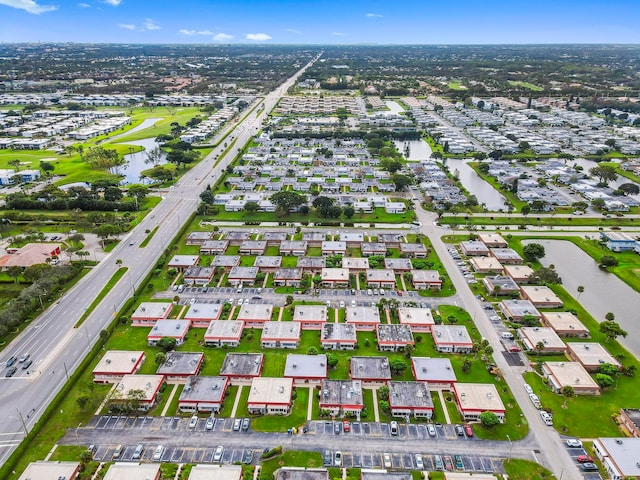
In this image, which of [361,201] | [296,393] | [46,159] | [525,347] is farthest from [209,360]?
[46,159]

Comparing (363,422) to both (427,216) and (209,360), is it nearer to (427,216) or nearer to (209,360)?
(209,360)

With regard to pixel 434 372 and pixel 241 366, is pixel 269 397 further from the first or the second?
pixel 434 372

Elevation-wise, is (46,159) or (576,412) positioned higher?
(46,159)

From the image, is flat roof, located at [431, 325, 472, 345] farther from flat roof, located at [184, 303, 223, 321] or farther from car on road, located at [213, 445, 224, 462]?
Result: flat roof, located at [184, 303, 223, 321]


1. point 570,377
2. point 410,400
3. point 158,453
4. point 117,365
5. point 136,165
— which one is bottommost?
point 158,453

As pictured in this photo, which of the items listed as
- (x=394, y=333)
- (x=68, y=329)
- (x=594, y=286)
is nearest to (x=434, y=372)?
(x=394, y=333)
